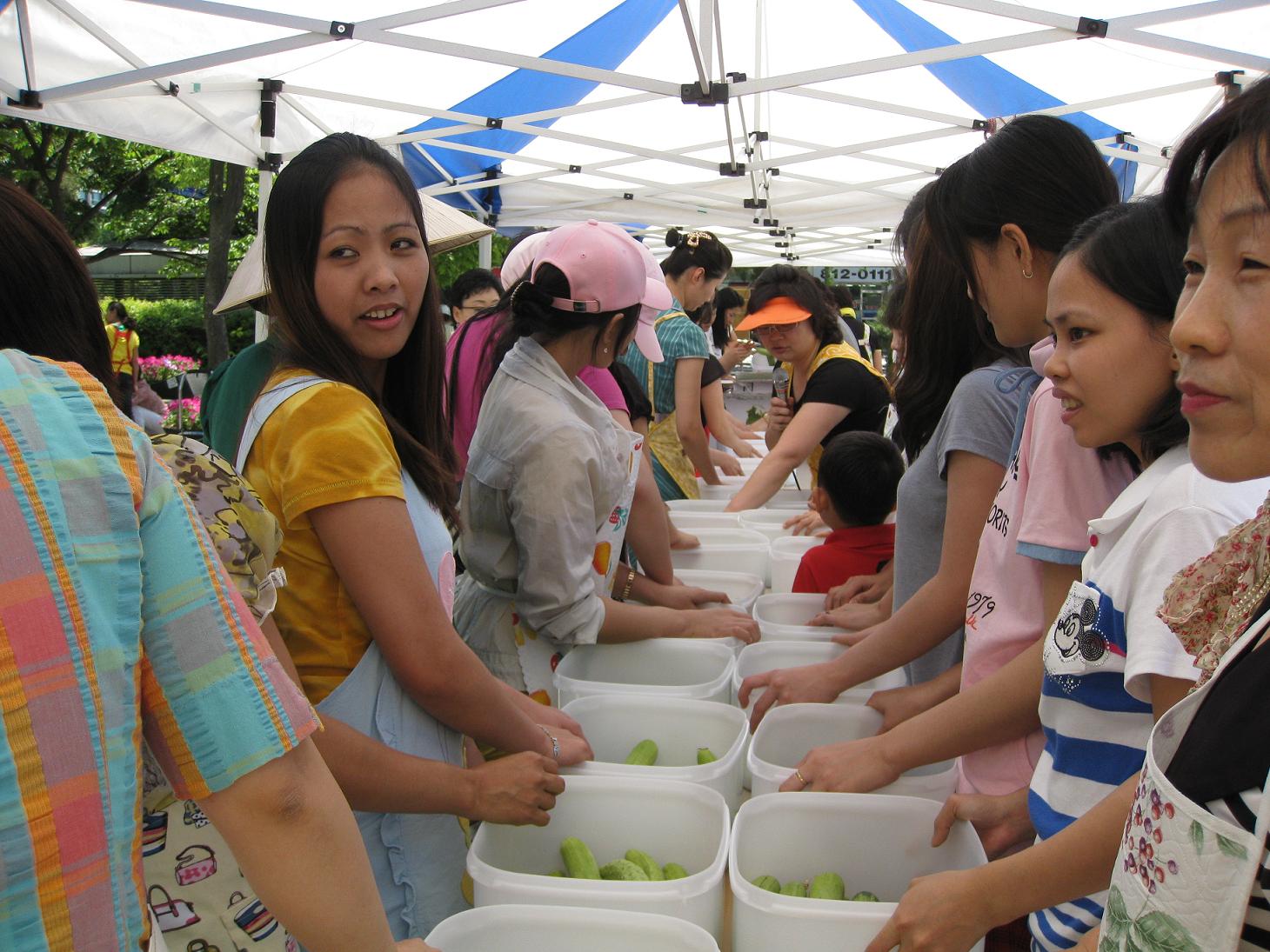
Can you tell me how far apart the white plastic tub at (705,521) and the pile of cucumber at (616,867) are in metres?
2.02

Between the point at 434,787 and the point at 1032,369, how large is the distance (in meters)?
1.15

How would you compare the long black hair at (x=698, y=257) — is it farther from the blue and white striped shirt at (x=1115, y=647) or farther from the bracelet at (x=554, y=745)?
the blue and white striped shirt at (x=1115, y=647)

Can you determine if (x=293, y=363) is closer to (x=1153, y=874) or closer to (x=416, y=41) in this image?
(x=1153, y=874)

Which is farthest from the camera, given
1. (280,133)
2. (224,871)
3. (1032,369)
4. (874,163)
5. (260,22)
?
(874,163)

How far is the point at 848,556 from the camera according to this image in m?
2.75

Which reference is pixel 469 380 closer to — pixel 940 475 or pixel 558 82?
pixel 940 475

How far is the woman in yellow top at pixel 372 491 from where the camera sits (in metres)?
1.30

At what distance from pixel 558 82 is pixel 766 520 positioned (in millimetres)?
4013

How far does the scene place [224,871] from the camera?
3.54ft

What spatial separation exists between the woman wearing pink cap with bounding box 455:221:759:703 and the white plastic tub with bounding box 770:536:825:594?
3.13ft

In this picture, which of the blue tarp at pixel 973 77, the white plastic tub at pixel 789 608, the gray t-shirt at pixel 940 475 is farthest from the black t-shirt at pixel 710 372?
the gray t-shirt at pixel 940 475

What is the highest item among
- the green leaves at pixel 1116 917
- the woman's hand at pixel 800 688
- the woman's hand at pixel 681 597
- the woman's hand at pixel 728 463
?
the green leaves at pixel 1116 917

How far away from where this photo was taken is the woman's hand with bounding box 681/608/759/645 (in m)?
2.34

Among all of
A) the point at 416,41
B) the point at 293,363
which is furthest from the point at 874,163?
the point at 293,363
